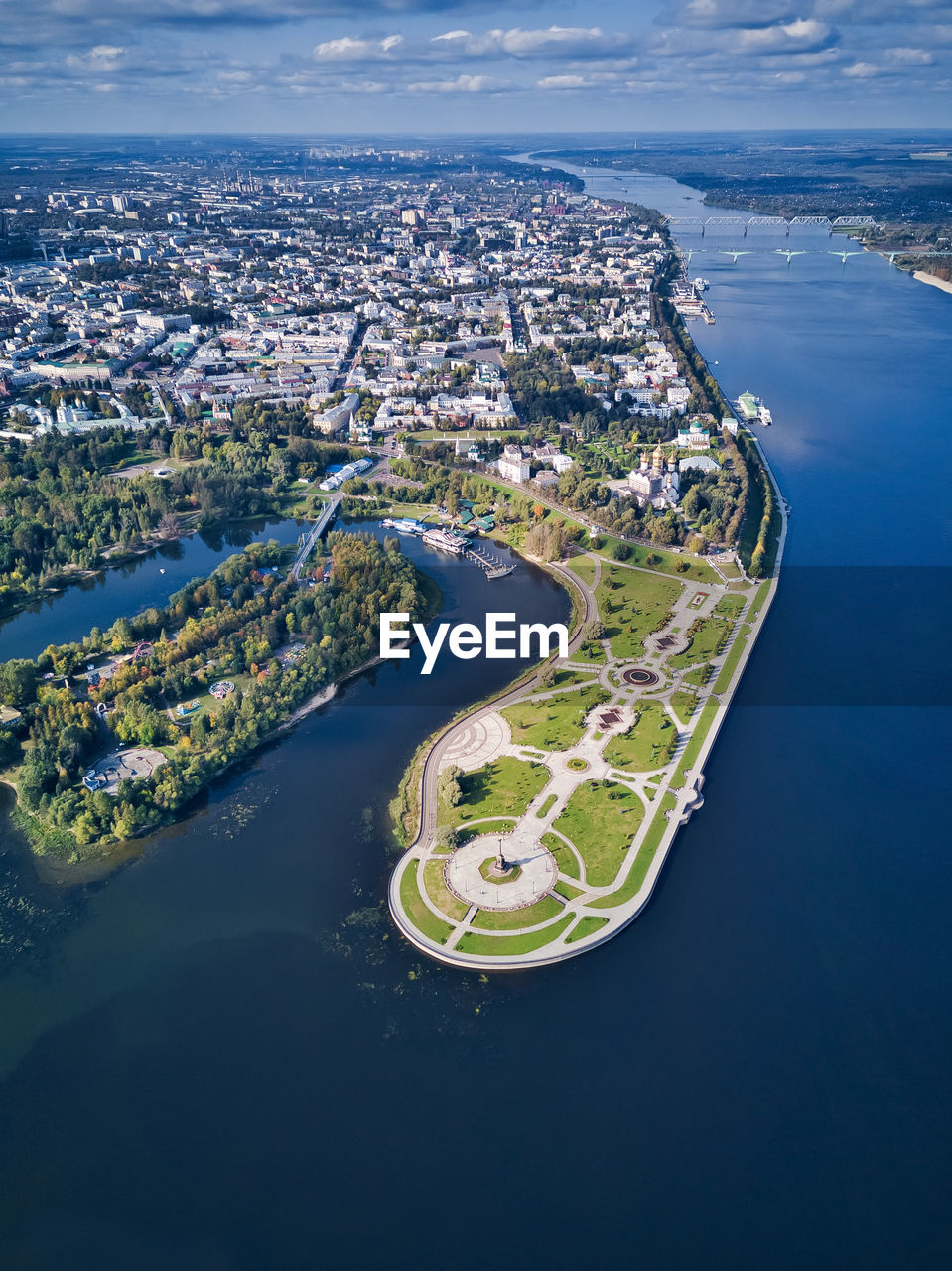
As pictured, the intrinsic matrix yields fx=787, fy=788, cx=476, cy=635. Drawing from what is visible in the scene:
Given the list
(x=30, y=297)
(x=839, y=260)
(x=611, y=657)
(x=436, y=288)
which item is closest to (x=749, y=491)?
(x=611, y=657)

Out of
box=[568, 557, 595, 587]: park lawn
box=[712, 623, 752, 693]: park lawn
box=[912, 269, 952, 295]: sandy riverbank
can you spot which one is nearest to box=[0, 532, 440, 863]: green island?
box=[568, 557, 595, 587]: park lawn

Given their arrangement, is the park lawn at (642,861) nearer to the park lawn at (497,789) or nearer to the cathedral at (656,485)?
the park lawn at (497,789)

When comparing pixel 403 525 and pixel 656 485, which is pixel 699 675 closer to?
pixel 656 485

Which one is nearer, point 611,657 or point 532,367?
point 611,657

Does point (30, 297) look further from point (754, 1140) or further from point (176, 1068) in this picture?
point (754, 1140)

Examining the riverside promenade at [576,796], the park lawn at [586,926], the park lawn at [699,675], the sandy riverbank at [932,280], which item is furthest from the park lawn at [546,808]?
the sandy riverbank at [932,280]

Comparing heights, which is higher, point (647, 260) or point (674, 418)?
point (647, 260)
